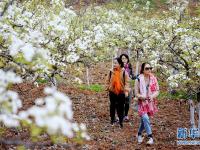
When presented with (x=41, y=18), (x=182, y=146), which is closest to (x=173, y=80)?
(x=182, y=146)

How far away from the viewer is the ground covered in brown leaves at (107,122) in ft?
38.9

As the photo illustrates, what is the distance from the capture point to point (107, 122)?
14.6 metres

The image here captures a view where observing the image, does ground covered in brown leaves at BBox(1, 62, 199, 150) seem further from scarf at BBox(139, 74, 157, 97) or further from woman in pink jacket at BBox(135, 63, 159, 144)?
scarf at BBox(139, 74, 157, 97)

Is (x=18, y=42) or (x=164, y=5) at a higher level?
(x=164, y=5)

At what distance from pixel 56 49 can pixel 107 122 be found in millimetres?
4335

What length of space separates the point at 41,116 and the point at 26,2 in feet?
31.5

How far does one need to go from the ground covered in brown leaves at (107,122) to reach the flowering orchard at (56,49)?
2.90 ft

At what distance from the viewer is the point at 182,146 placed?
11.8m

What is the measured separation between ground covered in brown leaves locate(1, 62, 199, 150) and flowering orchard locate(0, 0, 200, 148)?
885mm

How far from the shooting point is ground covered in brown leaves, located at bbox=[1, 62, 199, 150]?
11851mm

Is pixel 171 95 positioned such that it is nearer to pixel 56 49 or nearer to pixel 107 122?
pixel 107 122

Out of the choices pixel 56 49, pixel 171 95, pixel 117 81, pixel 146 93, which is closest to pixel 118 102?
pixel 117 81

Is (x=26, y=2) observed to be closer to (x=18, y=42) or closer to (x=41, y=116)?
(x=18, y=42)

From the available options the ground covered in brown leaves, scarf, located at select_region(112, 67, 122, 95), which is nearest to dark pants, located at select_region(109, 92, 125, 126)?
scarf, located at select_region(112, 67, 122, 95)
